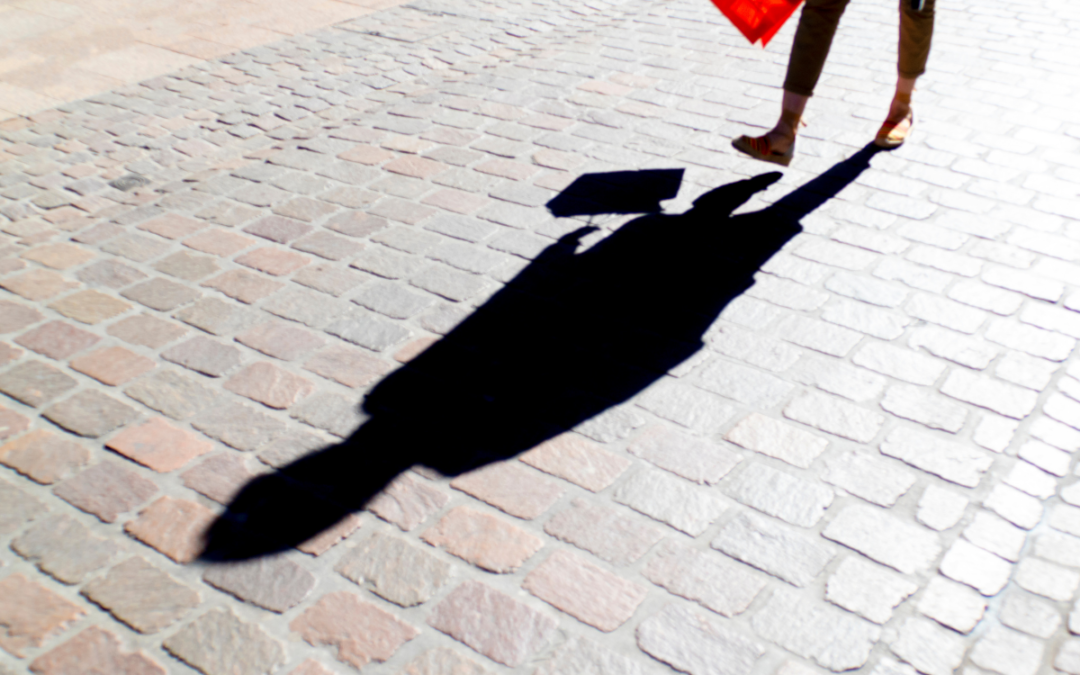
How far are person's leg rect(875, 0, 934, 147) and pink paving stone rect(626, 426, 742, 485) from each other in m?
2.62

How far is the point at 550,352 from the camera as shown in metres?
3.25

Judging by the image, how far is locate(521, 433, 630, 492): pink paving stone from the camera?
2.69 m

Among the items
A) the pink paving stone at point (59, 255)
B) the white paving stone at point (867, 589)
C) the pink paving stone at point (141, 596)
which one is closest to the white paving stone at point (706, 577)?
the white paving stone at point (867, 589)

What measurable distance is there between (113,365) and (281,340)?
58cm

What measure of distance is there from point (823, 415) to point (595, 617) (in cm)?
109

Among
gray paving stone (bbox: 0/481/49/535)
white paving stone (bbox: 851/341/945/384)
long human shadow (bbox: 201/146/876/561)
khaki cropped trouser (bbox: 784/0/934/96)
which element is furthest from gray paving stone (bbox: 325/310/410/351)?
khaki cropped trouser (bbox: 784/0/934/96)

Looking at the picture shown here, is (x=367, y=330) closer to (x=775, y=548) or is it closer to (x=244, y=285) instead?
(x=244, y=285)

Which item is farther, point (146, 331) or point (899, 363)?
point (146, 331)

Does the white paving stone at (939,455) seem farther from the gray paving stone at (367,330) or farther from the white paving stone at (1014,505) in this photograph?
the gray paving stone at (367,330)

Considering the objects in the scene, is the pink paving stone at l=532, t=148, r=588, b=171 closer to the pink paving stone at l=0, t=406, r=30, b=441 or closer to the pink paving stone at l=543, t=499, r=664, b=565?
the pink paving stone at l=543, t=499, r=664, b=565

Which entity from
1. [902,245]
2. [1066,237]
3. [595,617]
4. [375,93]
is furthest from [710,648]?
[375,93]

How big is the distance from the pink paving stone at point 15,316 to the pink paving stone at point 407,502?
1.82 metres

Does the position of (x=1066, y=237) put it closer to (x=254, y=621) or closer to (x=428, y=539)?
(x=428, y=539)

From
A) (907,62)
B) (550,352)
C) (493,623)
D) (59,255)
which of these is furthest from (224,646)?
(907,62)
